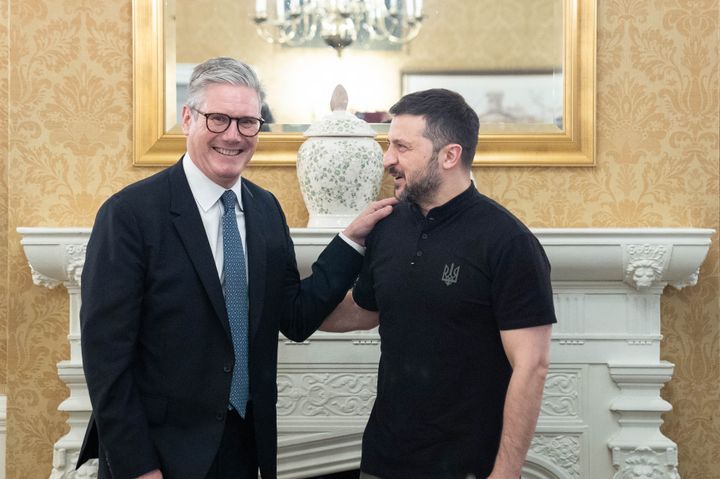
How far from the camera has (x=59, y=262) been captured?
9.29 ft

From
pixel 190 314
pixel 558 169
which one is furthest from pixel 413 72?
pixel 190 314

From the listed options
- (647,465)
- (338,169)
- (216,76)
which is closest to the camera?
(216,76)

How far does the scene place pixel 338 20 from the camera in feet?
9.89

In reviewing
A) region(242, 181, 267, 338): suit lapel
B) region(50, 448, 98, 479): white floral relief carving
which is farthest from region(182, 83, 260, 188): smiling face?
region(50, 448, 98, 479): white floral relief carving

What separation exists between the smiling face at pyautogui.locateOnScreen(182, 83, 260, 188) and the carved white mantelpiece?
883mm

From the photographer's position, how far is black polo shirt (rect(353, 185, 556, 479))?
1.89 metres

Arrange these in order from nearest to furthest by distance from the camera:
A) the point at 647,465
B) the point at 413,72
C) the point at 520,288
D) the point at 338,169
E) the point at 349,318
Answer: the point at 520,288, the point at 349,318, the point at 338,169, the point at 647,465, the point at 413,72

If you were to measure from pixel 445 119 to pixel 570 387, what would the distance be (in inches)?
48.7

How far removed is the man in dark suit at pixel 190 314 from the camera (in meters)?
1.88

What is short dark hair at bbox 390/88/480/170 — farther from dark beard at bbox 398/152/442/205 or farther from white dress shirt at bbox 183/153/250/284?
white dress shirt at bbox 183/153/250/284

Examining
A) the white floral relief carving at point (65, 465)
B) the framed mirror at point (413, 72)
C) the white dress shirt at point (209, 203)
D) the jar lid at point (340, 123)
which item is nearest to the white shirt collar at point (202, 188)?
the white dress shirt at point (209, 203)

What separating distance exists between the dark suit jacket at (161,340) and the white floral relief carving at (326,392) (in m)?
0.88

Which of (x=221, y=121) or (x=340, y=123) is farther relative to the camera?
(x=340, y=123)

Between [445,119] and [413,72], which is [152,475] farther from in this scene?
[413,72]
